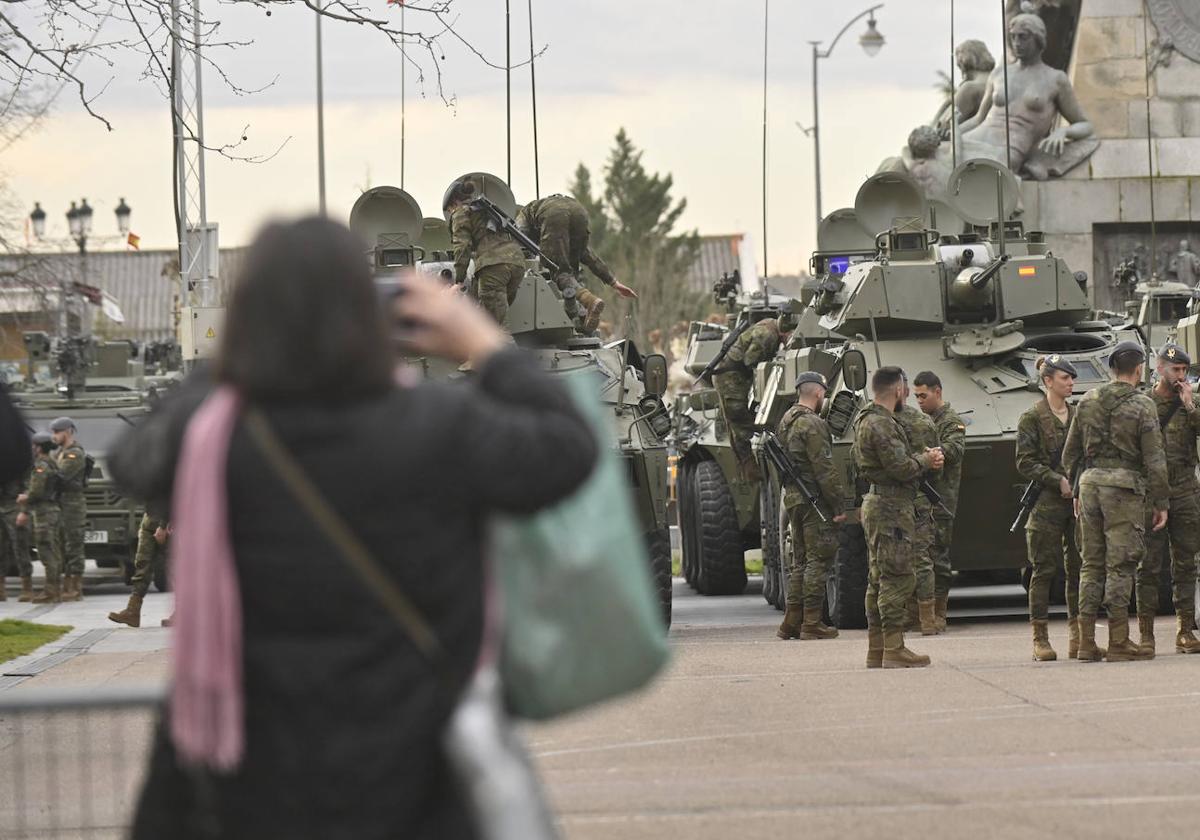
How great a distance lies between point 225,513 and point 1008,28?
3065cm

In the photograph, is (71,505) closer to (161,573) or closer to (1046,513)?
(161,573)

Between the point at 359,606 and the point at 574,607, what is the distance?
14.5 inches

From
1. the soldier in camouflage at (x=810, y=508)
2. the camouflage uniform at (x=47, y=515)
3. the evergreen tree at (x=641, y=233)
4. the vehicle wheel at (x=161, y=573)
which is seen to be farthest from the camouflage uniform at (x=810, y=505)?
the evergreen tree at (x=641, y=233)

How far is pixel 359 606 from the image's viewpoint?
154 inches

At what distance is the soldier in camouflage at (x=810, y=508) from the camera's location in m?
16.3

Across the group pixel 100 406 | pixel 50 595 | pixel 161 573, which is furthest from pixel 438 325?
pixel 100 406

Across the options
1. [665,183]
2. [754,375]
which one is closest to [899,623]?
[754,375]

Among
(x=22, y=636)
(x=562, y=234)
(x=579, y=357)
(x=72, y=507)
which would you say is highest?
(x=562, y=234)

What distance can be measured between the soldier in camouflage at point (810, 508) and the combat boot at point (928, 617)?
26.9 inches

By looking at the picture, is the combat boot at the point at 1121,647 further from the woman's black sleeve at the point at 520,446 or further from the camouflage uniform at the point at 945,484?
the woman's black sleeve at the point at 520,446

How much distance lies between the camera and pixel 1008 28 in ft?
109

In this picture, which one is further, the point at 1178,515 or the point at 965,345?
the point at 965,345

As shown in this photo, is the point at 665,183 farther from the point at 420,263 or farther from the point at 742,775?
the point at 742,775

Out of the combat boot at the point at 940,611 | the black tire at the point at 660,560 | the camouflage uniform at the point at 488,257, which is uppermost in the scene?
the camouflage uniform at the point at 488,257
